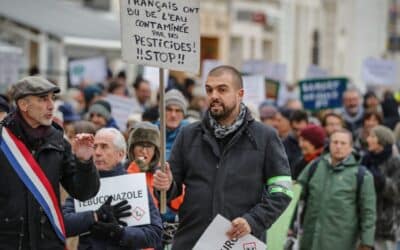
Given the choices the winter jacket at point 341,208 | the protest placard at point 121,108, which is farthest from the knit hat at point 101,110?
the winter jacket at point 341,208

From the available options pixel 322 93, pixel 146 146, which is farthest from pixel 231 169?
pixel 322 93

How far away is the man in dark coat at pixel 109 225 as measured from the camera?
7168 millimetres

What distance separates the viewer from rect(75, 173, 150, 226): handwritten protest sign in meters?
7.41

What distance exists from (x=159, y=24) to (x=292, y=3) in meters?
43.2

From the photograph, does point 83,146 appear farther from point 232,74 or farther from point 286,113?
point 286,113

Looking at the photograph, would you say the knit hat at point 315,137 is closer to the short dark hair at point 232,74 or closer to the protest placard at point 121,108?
the protest placard at point 121,108

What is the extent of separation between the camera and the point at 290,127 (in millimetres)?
13461

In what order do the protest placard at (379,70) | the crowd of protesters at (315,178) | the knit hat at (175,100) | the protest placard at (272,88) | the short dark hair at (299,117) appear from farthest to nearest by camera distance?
the protest placard at (379,70) < the protest placard at (272,88) < the short dark hair at (299,117) < the knit hat at (175,100) < the crowd of protesters at (315,178)

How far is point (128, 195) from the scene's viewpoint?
7.48 m

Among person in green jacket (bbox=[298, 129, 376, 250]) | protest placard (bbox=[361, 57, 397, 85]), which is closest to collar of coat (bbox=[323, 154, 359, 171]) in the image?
person in green jacket (bbox=[298, 129, 376, 250])

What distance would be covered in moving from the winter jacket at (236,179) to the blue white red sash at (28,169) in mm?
828

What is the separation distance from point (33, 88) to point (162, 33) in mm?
984

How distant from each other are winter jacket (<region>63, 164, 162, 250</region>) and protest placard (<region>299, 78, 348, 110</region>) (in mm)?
9933

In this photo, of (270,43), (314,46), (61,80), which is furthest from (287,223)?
(314,46)
